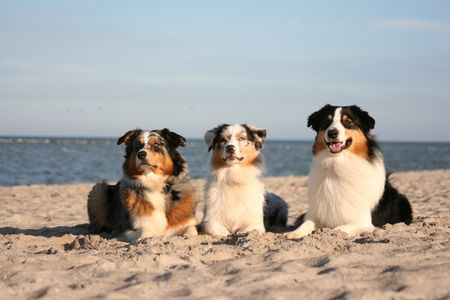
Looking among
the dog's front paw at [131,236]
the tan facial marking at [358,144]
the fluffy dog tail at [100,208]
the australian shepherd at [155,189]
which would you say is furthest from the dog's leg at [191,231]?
the tan facial marking at [358,144]

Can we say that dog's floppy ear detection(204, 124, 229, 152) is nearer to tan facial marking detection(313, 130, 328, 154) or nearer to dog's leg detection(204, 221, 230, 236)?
dog's leg detection(204, 221, 230, 236)

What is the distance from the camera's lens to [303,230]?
7113mm

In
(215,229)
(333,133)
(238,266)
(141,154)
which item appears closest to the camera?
→ (238,266)

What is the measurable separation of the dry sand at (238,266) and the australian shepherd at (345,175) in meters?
0.37

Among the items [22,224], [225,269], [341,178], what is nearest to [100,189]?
[22,224]

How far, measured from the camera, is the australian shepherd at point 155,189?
7254 millimetres

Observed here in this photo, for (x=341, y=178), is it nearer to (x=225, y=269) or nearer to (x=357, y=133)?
(x=357, y=133)

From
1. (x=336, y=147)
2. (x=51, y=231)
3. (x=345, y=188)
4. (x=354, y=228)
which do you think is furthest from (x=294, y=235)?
(x=51, y=231)

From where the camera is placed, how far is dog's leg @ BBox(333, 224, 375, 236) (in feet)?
23.0

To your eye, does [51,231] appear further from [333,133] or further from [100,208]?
[333,133]

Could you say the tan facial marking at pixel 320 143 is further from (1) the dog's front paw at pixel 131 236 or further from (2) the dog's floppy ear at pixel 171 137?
(1) the dog's front paw at pixel 131 236

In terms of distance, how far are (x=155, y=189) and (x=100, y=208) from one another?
1.49 meters

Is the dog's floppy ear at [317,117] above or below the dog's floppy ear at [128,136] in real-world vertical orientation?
above

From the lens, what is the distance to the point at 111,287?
14.7ft
